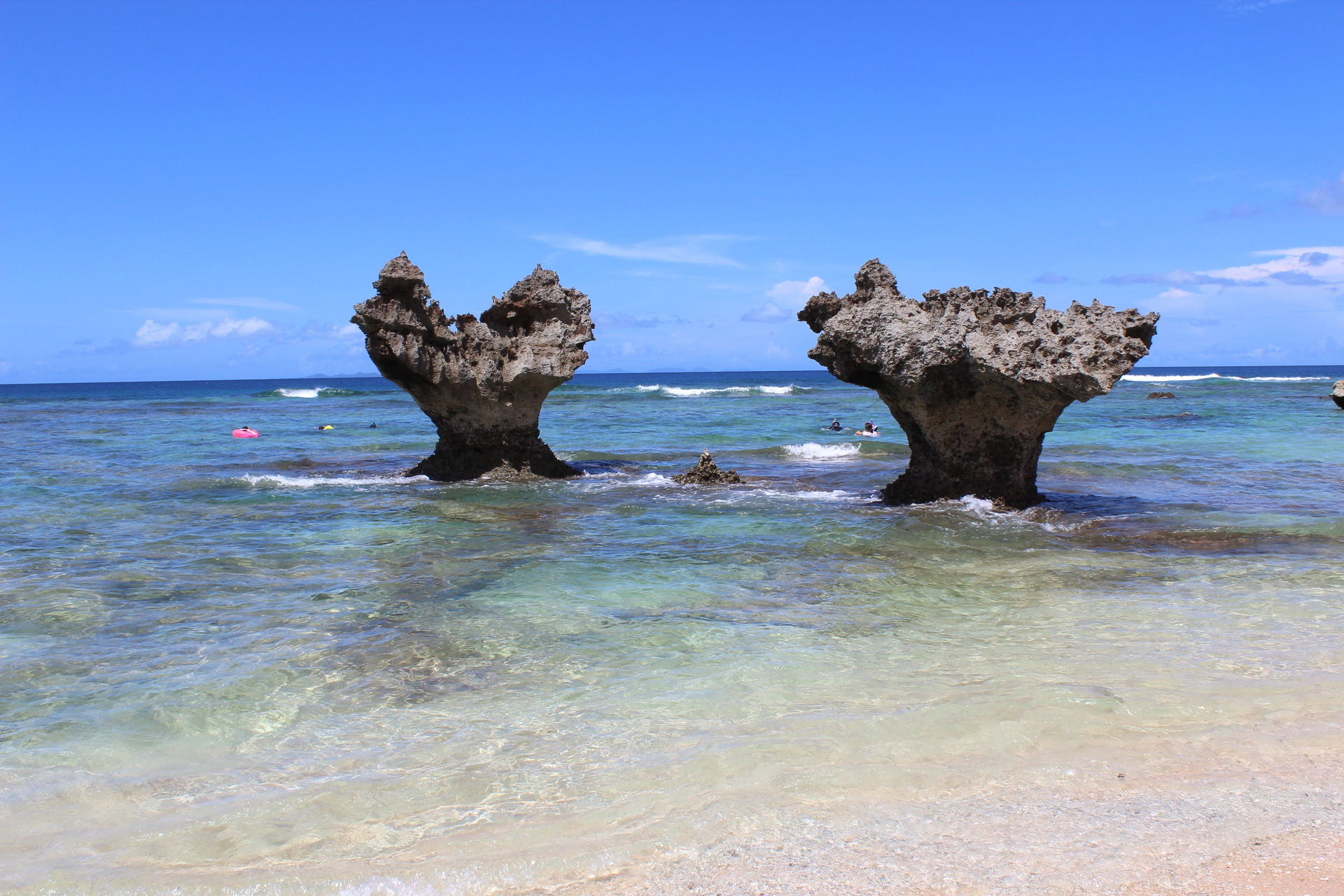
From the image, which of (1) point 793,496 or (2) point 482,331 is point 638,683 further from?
(2) point 482,331

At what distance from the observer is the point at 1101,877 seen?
11.3 ft

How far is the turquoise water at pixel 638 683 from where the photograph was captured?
3854 millimetres

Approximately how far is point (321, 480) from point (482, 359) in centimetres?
332

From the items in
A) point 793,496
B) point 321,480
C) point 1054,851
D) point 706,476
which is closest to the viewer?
point 1054,851

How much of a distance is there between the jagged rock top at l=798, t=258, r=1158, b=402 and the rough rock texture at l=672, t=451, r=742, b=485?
8.68 ft

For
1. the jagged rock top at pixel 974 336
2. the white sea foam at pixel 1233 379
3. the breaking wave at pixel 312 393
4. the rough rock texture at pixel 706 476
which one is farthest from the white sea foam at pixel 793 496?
the white sea foam at pixel 1233 379

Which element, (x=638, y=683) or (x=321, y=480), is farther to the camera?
(x=321, y=480)

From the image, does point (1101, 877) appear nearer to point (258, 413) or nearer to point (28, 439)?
point (28, 439)

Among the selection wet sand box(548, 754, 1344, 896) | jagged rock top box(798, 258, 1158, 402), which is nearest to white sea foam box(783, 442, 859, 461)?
jagged rock top box(798, 258, 1158, 402)

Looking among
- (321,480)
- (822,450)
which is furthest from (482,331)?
(822,450)

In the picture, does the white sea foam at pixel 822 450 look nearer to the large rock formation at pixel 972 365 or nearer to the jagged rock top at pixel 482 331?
the jagged rock top at pixel 482 331

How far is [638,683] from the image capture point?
18.5ft

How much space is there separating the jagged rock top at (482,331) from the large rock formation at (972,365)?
404cm

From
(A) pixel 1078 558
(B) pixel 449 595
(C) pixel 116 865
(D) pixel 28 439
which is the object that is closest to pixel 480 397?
(B) pixel 449 595
